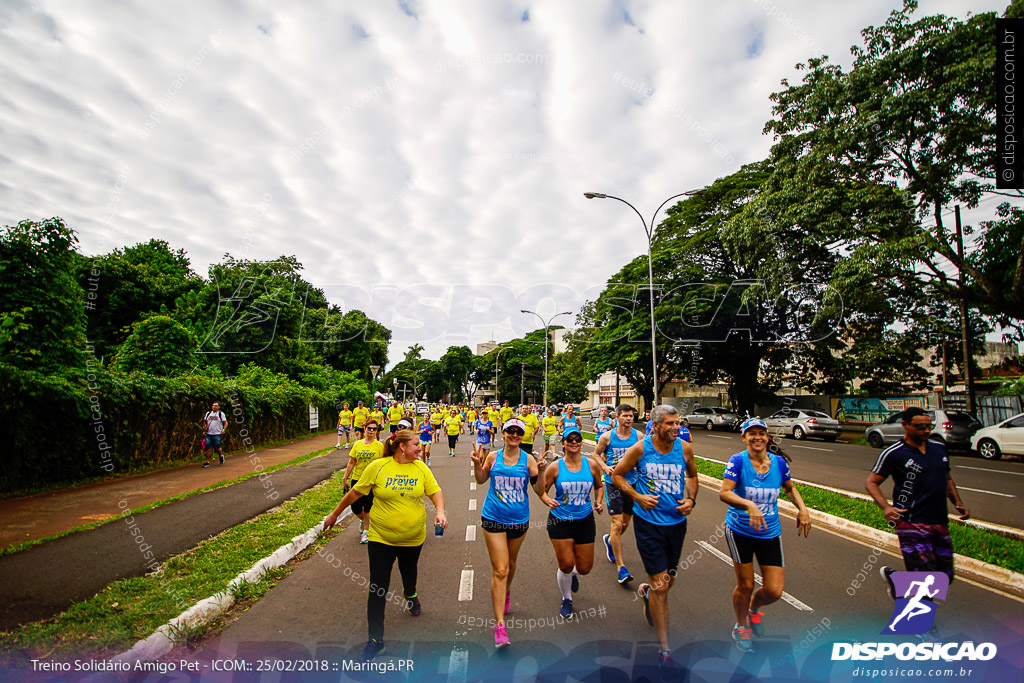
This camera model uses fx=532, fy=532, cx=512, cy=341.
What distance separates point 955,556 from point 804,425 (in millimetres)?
20388

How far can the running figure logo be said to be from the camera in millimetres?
4098

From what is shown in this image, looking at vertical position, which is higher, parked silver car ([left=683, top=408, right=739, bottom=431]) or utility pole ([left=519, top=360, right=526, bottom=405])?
utility pole ([left=519, top=360, right=526, bottom=405])

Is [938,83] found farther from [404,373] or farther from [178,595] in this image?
[404,373]

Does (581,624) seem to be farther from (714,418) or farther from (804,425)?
(714,418)

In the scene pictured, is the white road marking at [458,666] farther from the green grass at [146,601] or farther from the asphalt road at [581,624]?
the green grass at [146,601]

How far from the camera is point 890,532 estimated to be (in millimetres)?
7074

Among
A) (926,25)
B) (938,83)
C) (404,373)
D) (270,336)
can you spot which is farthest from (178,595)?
(404,373)

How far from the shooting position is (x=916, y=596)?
411cm

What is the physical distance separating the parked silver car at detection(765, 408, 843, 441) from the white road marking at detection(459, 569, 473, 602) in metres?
20.5

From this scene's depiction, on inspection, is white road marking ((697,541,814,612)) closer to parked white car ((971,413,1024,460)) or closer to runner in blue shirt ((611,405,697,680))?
runner in blue shirt ((611,405,697,680))

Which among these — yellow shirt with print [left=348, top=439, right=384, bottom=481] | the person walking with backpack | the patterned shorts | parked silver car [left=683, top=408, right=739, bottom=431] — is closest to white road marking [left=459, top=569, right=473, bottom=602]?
yellow shirt with print [left=348, top=439, right=384, bottom=481]

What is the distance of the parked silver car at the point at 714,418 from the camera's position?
1202 inches

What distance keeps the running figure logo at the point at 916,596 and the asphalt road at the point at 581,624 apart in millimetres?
281

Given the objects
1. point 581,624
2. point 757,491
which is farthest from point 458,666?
point 757,491
